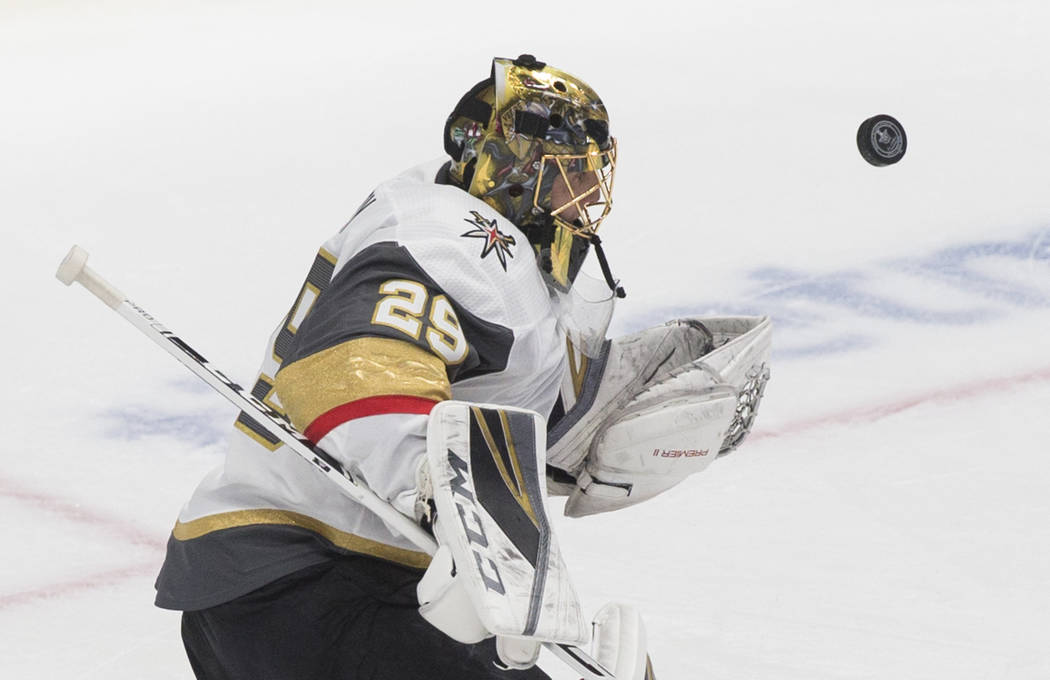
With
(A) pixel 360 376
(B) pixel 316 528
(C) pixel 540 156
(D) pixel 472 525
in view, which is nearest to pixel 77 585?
(B) pixel 316 528

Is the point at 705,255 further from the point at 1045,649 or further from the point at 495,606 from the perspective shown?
the point at 495,606

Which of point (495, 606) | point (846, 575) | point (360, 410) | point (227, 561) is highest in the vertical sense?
point (360, 410)

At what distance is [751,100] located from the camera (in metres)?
4.86

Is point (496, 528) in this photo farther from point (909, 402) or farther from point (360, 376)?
point (909, 402)

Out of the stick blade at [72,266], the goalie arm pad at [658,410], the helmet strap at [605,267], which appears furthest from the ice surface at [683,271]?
the stick blade at [72,266]

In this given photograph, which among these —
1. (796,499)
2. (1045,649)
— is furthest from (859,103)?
(1045,649)

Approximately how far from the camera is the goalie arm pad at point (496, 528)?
1.55m

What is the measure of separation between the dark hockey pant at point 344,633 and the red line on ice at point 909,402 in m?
1.52

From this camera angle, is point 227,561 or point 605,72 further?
point 605,72

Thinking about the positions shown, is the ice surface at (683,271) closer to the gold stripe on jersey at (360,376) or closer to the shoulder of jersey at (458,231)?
the shoulder of jersey at (458,231)

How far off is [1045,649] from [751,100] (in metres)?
2.62

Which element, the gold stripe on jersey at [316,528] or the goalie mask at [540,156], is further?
the goalie mask at [540,156]

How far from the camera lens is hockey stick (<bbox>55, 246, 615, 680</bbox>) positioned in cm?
169

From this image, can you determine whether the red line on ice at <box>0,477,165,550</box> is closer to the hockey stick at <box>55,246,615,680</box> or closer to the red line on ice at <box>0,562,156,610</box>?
the red line on ice at <box>0,562,156,610</box>
